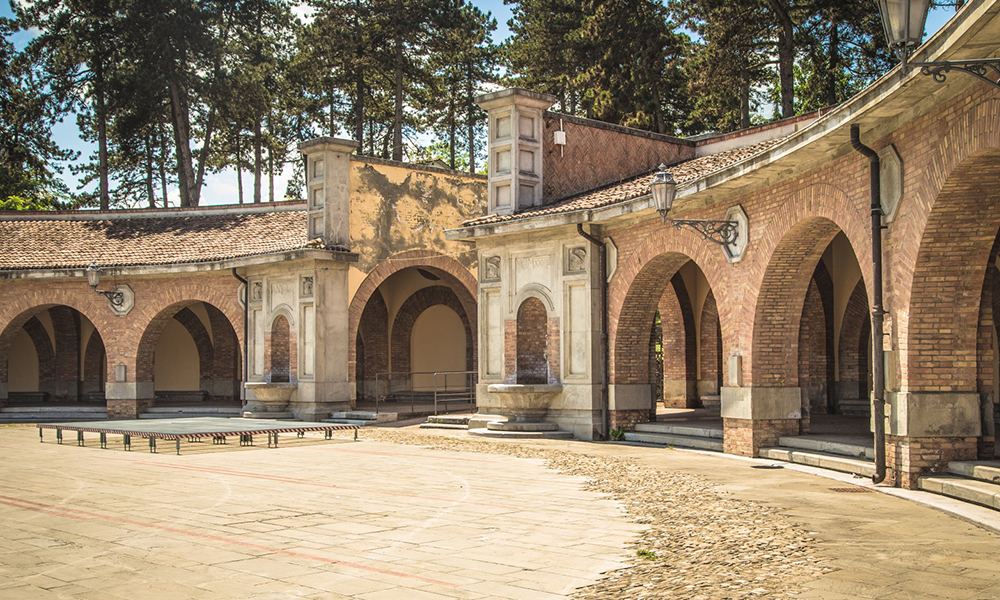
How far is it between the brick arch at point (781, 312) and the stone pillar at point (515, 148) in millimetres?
7394

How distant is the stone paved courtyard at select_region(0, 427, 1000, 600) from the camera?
20.4ft

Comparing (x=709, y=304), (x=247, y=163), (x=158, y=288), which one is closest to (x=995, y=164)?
(x=709, y=304)

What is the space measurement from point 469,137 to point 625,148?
64.1ft

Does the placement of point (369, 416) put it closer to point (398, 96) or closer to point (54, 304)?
point (54, 304)

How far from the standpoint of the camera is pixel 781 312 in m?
13.7

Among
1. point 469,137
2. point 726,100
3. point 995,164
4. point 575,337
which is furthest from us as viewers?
point 469,137

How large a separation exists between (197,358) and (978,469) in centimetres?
2503

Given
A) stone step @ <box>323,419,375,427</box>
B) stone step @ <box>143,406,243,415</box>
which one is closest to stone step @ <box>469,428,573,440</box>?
stone step @ <box>323,419,375,427</box>

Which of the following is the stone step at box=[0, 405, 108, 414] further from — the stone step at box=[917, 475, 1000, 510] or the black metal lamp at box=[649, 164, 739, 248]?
the stone step at box=[917, 475, 1000, 510]

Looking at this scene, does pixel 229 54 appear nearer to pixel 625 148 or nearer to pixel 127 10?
pixel 127 10

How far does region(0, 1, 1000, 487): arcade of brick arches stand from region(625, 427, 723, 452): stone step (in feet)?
1.58

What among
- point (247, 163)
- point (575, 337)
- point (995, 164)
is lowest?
point (575, 337)

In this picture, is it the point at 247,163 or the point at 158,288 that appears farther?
the point at 247,163

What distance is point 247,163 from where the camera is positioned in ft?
138
